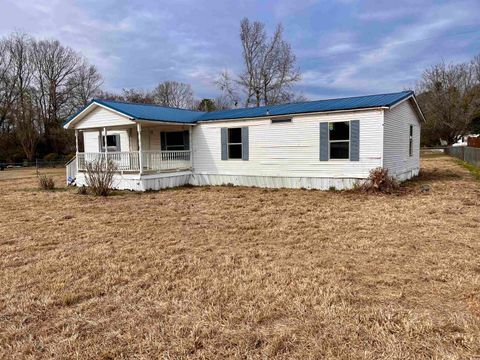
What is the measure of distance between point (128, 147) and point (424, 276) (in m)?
14.4

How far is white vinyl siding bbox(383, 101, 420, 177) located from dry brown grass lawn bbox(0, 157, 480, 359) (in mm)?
3881

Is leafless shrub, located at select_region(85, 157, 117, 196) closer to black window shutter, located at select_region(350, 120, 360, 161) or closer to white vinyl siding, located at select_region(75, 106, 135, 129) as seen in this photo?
white vinyl siding, located at select_region(75, 106, 135, 129)

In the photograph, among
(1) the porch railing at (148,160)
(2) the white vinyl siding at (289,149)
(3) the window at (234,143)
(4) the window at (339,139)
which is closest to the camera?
(2) the white vinyl siding at (289,149)

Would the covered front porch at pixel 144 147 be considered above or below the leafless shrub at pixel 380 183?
above

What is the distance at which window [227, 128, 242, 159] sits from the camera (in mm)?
13586

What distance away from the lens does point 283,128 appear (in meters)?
12.4

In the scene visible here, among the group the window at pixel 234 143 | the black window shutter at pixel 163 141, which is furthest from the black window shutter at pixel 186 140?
the window at pixel 234 143

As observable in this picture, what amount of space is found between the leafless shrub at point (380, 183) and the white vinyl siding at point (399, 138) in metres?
0.61

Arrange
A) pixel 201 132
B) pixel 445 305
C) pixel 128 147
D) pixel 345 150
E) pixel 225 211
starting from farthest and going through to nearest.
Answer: pixel 128 147, pixel 201 132, pixel 345 150, pixel 225 211, pixel 445 305

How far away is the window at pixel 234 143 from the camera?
13586 mm

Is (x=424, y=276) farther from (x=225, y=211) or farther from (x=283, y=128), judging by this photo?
(x=283, y=128)

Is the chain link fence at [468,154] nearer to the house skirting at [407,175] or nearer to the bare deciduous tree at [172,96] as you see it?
the house skirting at [407,175]

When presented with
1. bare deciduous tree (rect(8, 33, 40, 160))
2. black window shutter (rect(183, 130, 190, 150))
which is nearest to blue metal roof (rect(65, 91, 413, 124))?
black window shutter (rect(183, 130, 190, 150))

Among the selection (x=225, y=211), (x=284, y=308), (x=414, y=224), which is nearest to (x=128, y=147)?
(x=225, y=211)
